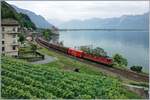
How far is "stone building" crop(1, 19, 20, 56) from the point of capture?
827 centimetres

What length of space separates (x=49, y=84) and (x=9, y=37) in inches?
72.9

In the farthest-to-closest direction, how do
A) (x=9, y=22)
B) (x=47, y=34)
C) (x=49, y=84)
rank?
(x=47, y=34)
(x=9, y=22)
(x=49, y=84)

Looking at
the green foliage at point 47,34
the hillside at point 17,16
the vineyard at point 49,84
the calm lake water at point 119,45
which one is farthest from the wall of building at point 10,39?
the green foliage at point 47,34

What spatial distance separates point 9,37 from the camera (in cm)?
850

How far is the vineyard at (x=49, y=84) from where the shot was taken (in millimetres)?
7301

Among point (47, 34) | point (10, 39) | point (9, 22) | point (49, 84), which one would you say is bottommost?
point (49, 84)

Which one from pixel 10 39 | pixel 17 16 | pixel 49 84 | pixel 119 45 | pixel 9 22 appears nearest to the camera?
pixel 49 84

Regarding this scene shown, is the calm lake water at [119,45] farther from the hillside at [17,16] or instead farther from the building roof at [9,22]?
the building roof at [9,22]

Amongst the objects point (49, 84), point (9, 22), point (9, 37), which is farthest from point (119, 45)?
point (49, 84)

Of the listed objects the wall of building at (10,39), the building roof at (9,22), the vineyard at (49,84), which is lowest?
the vineyard at (49,84)

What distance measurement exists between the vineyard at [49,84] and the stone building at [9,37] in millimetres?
273

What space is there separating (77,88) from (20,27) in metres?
3.27

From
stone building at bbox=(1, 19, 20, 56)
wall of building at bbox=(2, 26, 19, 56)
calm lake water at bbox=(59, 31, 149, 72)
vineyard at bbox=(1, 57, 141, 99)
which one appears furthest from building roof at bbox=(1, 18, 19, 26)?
calm lake water at bbox=(59, 31, 149, 72)

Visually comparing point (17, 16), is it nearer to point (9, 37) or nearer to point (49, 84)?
point (9, 37)
